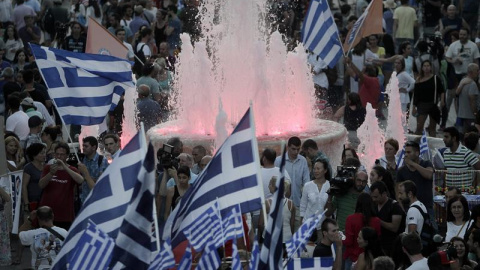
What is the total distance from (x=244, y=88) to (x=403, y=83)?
3941mm

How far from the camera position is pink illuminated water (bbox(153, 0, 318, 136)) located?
1981 centimetres

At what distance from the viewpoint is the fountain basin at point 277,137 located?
18.3 metres

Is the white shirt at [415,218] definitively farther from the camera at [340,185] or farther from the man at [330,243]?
the man at [330,243]

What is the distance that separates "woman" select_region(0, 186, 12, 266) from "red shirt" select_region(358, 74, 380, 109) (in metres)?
7.91

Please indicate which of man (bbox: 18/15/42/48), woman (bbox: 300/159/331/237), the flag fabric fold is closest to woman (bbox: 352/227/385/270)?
woman (bbox: 300/159/331/237)

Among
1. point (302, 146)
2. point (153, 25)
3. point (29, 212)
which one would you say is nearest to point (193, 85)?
point (302, 146)

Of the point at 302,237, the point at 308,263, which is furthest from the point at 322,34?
the point at 302,237

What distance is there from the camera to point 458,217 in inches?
561

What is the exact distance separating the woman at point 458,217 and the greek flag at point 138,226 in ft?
14.2

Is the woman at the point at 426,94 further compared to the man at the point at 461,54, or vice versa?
the man at the point at 461,54

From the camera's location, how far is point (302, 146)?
1706 centimetres

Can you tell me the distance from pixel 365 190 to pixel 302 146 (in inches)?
89.4

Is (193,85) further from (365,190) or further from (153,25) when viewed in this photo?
(153,25)

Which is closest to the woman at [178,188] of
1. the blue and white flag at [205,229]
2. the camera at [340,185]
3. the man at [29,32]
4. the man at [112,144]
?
the camera at [340,185]
